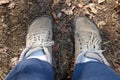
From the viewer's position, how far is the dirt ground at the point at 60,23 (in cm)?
243

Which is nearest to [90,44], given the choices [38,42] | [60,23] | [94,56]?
[94,56]

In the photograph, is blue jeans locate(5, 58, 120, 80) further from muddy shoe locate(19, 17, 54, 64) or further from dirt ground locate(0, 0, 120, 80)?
dirt ground locate(0, 0, 120, 80)

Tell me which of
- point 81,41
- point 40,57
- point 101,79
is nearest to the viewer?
point 101,79

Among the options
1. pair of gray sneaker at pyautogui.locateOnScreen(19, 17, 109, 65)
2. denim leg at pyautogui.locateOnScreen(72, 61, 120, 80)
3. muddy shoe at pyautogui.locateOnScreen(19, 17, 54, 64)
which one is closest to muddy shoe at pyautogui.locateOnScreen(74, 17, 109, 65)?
pair of gray sneaker at pyautogui.locateOnScreen(19, 17, 109, 65)

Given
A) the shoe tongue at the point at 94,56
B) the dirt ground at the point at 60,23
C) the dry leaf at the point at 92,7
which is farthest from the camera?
the dry leaf at the point at 92,7

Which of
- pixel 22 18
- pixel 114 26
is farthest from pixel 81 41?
pixel 22 18

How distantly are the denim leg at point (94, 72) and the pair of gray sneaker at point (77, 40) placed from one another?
0.13 m

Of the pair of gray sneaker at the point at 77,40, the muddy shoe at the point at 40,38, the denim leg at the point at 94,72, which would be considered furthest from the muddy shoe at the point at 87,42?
the muddy shoe at the point at 40,38

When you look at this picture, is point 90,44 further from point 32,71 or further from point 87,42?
point 32,71

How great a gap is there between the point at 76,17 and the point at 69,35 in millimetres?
172

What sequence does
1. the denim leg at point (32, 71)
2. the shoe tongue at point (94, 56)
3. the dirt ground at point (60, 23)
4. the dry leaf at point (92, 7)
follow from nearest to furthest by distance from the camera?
the denim leg at point (32, 71)
the shoe tongue at point (94, 56)
the dirt ground at point (60, 23)
the dry leaf at point (92, 7)

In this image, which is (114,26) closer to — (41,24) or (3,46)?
(41,24)

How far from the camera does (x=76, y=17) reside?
2521mm

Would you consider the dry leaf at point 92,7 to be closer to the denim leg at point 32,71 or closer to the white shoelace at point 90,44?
the white shoelace at point 90,44
